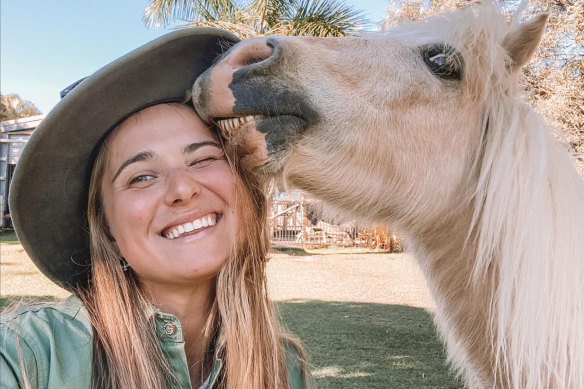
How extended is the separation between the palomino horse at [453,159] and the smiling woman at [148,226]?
0.18 metres

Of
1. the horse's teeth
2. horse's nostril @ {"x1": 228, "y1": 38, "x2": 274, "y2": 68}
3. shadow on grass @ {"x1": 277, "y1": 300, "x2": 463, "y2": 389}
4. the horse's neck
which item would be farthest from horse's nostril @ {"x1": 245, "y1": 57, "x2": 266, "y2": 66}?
shadow on grass @ {"x1": 277, "y1": 300, "x2": 463, "y2": 389}

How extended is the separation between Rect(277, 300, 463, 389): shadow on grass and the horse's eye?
9.40ft

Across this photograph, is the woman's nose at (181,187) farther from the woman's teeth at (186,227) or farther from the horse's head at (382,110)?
the horse's head at (382,110)

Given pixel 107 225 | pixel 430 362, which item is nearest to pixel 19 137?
pixel 430 362

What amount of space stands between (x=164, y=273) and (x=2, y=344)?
53cm

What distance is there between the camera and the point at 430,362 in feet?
19.1

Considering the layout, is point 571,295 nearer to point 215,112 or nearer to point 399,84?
point 399,84

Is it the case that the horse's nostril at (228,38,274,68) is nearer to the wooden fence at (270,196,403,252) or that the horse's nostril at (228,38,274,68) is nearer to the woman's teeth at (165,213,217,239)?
the woman's teeth at (165,213,217,239)

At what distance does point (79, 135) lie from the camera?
1676 millimetres

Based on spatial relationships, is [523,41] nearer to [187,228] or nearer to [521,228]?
[521,228]

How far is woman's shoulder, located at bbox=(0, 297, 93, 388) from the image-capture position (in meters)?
1.24

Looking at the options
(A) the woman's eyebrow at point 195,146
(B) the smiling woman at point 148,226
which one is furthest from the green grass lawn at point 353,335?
(A) the woman's eyebrow at point 195,146

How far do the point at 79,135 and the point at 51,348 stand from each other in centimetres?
76

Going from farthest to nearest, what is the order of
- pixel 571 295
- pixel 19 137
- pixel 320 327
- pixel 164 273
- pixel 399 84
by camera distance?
1. pixel 19 137
2. pixel 320 327
3. pixel 399 84
4. pixel 164 273
5. pixel 571 295
